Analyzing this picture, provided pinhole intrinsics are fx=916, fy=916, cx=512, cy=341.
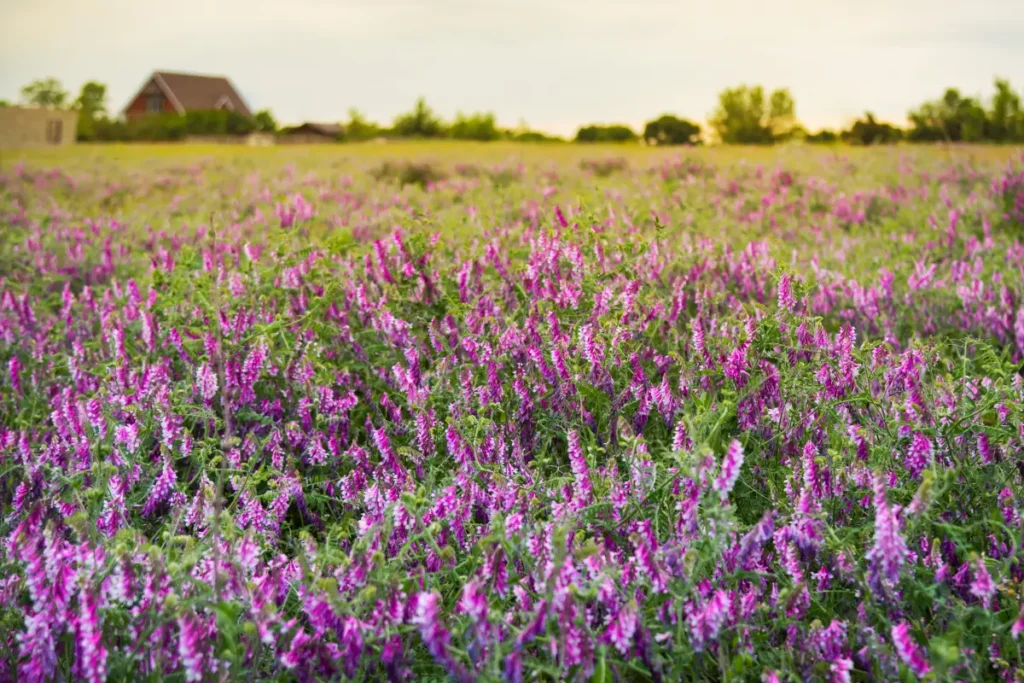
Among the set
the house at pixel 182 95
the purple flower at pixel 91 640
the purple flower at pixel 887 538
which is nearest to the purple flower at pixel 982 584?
the purple flower at pixel 887 538

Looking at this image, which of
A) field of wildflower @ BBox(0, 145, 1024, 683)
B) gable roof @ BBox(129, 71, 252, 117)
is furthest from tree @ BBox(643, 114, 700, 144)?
gable roof @ BBox(129, 71, 252, 117)

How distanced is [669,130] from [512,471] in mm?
21880

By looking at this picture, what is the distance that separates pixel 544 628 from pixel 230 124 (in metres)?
41.6

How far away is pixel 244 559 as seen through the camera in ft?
7.23

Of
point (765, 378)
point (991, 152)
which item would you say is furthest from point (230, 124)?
point (765, 378)

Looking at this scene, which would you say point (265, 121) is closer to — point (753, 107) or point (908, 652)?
point (753, 107)

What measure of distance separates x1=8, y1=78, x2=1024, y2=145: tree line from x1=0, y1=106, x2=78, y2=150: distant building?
810 millimetres

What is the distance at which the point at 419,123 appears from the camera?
120ft

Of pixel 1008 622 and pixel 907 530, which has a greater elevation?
pixel 907 530

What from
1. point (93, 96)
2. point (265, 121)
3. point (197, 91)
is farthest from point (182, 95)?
point (265, 121)

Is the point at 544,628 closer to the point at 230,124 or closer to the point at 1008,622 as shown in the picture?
the point at 1008,622

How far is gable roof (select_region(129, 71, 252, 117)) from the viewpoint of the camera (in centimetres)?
6425

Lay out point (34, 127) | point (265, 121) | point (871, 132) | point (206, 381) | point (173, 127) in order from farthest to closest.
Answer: point (265, 121) → point (173, 127) → point (34, 127) → point (871, 132) → point (206, 381)

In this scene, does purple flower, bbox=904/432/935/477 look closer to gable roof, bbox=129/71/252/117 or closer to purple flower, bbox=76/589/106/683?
purple flower, bbox=76/589/106/683
